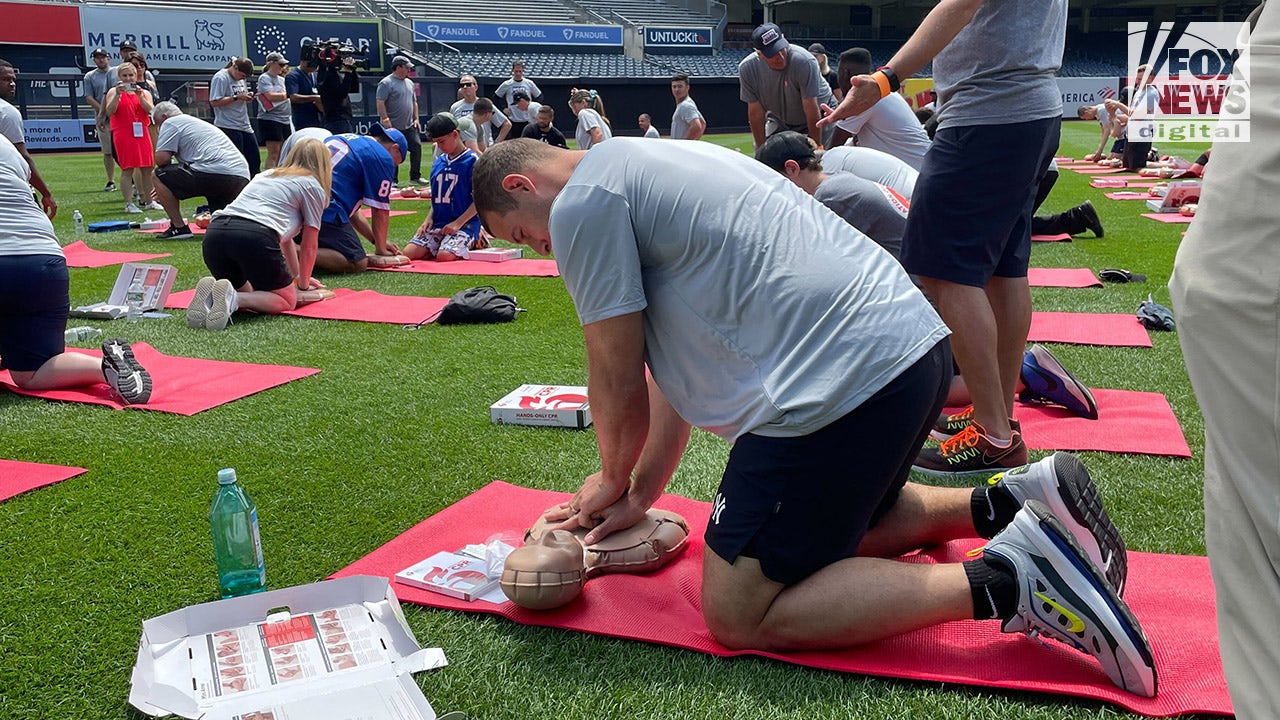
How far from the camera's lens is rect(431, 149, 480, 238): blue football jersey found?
315 inches

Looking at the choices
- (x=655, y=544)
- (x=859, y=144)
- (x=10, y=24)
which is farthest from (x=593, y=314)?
(x=10, y=24)

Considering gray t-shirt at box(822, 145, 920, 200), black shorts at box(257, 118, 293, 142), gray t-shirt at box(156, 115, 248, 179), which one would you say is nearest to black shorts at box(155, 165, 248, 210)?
gray t-shirt at box(156, 115, 248, 179)

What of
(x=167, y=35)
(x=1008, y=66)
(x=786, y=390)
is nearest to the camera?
(x=786, y=390)

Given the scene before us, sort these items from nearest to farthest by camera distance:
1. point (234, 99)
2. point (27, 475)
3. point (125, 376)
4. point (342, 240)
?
1. point (27, 475)
2. point (125, 376)
3. point (342, 240)
4. point (234, 99)

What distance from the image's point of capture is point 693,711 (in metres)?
2.00

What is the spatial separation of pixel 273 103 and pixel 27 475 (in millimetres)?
9650

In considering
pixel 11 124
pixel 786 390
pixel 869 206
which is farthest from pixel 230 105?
pixel 786 390

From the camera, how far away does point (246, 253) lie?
586 cm

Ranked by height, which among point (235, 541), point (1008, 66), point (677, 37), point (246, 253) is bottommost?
point (235, 541)

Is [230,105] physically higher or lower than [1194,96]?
higher

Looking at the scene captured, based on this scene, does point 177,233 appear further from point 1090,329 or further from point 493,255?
point 1090,329

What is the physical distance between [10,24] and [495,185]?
2606 centimetres

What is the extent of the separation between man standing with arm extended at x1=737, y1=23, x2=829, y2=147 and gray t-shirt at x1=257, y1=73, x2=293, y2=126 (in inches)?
260

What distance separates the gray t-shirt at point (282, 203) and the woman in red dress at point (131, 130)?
5.98m
